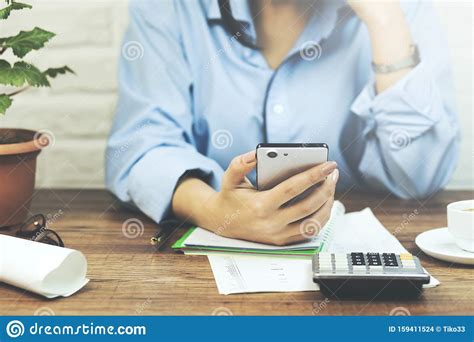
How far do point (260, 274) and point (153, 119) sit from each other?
0.55 m

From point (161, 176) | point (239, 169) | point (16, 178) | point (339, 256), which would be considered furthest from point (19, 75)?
point (339, 256)

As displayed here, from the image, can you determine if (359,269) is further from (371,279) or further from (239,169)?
(239,169)

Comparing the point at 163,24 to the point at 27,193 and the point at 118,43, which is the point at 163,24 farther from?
the point at 27,193

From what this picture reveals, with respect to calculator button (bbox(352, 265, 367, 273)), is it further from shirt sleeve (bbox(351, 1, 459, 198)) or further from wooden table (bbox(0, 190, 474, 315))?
shirt sleeve (bbox(351, 1, 459, 198))

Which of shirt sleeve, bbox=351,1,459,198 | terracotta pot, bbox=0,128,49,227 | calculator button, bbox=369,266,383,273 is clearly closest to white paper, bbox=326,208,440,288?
calculator button, bbox=369,266,383,273

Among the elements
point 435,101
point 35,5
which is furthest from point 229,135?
point 35,5

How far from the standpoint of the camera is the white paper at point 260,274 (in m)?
0.93

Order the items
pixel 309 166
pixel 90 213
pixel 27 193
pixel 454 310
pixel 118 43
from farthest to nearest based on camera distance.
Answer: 1. pixel 118 43
2. pixel 90 213
3. pixel 27 193
4. pixel 309 166
5. pixel 454 310

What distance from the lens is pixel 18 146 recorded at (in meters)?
1.20

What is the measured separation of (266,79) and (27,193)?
0.59 metres

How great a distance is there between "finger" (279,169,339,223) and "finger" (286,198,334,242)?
0.01 m

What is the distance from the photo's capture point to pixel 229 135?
1521 mm

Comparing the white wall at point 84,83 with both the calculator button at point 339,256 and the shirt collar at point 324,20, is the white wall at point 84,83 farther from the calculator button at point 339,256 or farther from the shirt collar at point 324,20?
the calculator button at point 339,256

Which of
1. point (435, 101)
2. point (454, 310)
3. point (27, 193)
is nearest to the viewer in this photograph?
point (454, 310)
